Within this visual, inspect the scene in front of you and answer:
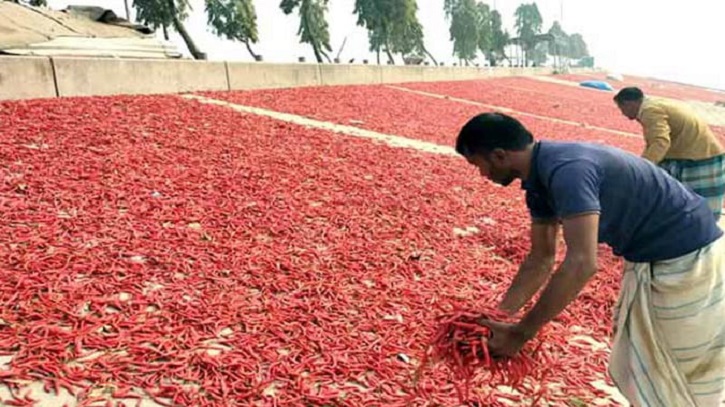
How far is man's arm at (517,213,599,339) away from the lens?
2.10 meters

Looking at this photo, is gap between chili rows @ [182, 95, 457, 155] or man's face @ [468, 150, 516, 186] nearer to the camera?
man's face @ [468, 150, 516, 186]

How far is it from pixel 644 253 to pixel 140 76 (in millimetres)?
11892

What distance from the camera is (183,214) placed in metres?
5.67

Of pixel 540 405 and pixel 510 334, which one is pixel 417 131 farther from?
pixel 510 334

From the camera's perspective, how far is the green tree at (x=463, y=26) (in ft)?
213

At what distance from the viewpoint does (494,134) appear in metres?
2.32

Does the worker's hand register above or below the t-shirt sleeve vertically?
below

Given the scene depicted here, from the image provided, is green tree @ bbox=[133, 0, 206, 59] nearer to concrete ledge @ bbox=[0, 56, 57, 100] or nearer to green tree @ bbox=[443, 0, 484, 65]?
A: concrete ledge @ bbox=[0, 56, 57, 100]

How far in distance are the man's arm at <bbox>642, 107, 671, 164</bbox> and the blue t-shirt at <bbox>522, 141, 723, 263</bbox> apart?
2581 millimetres

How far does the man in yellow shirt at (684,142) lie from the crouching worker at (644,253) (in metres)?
2.74

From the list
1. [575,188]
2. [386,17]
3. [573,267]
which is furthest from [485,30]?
[573,267]

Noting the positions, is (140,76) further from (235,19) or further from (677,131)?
(235,19)

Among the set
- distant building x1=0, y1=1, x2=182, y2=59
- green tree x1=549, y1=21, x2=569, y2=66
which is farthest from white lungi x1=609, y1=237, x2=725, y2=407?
green tree x1=549, y1=21, x2=569, y2=66

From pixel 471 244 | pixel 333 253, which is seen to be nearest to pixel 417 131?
pixel 471 244
